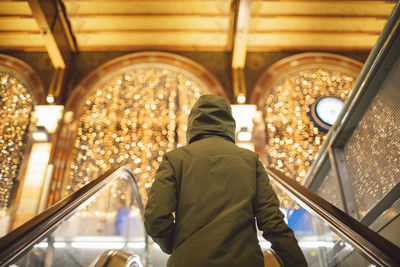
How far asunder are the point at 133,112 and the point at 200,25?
220 centimetres

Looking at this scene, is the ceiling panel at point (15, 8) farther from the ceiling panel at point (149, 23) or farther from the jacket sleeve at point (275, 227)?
the jacket sleeve at point (275, 227)

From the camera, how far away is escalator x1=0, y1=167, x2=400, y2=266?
1137 millimetres

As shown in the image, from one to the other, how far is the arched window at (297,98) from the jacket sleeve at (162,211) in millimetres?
4424

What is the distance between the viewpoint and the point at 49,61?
21.1 ft

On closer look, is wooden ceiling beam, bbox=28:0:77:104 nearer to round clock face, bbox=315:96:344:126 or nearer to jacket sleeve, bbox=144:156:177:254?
round clock face, bbox=315:96:344:126

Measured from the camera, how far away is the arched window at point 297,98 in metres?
5.71

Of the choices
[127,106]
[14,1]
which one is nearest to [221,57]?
[127,106]

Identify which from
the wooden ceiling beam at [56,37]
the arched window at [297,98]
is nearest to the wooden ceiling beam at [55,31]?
the wooden ceiling beam at [56,37]

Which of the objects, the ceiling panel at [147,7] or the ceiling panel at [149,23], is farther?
the ceiling panel at [149,23]

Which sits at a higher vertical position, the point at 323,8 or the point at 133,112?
the point at 323,8

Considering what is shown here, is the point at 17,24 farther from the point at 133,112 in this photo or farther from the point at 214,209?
the point at 214,209

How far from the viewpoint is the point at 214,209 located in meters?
1.28

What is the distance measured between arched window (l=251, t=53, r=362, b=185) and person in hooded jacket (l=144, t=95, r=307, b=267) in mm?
4290

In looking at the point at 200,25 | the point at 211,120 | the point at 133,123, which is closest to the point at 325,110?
the point at 200,25
